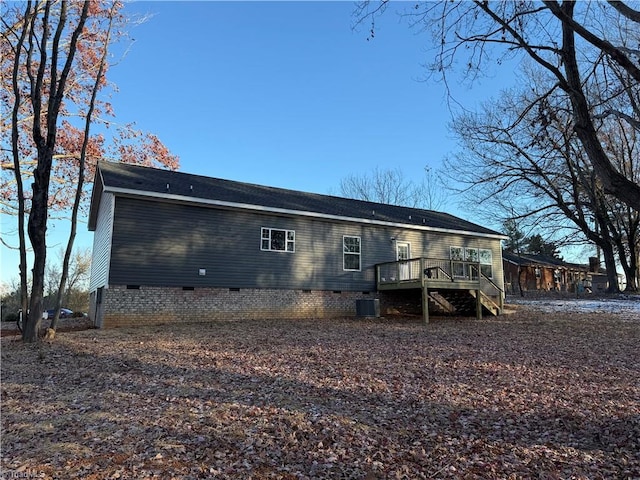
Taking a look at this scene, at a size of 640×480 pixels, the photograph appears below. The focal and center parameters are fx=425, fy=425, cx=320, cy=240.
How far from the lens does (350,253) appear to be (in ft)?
55.1

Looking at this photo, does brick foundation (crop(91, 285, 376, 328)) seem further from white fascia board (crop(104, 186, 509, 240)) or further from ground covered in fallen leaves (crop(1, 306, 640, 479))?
ground covered in fallen leaves (crop(1, 306, 640, 479))

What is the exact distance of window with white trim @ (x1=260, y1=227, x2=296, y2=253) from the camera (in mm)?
14961

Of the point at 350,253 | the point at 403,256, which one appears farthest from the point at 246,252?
the point at 403,256

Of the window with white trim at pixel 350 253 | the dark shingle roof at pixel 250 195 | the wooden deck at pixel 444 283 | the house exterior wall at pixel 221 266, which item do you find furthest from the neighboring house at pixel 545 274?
the house exterior wall at pixel 221 266

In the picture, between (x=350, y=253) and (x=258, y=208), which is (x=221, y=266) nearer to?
(x=258, y=208)

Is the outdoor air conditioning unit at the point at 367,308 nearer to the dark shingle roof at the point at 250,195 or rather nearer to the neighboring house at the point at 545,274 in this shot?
the dark shingle roof at the point at 250,195

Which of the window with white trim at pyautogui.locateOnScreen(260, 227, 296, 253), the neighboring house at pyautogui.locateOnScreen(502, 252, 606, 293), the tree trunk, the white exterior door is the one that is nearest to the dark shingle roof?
the window with white trim at pyautogui.locateOnScreen(260, 227, 296, 253)

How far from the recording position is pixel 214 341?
30.9 feet

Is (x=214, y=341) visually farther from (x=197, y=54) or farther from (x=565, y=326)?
(x=565, y=326)

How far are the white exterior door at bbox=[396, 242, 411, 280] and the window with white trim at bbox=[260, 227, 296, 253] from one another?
4532 mm

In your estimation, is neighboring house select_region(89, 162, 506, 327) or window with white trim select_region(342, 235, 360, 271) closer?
neighboring house select_region(89, 162, 506, 327)

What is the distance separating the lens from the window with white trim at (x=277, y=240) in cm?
1496

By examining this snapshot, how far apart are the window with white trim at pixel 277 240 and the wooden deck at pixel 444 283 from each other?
3.86 m

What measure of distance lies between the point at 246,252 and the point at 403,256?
6939 mm
